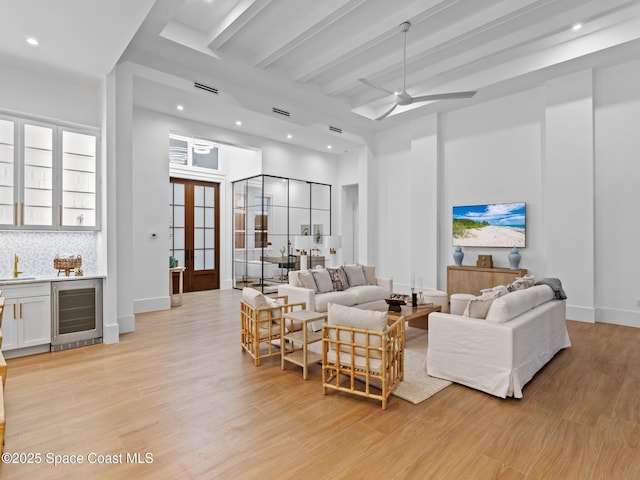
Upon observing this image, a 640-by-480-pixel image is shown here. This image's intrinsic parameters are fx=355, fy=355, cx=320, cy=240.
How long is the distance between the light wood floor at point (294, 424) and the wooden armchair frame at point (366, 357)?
131mm

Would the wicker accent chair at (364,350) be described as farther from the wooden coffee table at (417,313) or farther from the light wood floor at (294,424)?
the wooden coffee table at (417,313)

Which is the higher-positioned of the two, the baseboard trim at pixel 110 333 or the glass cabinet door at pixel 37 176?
the glass cabinet door at pixel 37 176

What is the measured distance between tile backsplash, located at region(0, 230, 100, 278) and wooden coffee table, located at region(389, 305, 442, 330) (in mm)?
4132

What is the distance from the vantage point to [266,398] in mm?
2941

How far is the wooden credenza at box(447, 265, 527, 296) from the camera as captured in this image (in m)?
6.16

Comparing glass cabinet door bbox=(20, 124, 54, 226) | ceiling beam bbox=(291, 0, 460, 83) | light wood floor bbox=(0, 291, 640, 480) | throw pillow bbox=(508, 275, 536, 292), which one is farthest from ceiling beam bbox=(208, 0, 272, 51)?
throw pillow bbox=(508, 275, 536, 292)

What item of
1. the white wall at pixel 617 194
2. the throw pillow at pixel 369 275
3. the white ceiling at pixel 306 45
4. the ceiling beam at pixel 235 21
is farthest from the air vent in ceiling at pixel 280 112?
the white wall at pixel 617 194

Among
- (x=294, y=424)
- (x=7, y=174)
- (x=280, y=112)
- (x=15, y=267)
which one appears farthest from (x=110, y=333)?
(x=280, y=112)

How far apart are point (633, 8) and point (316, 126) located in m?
4.98

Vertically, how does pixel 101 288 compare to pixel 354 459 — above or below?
above

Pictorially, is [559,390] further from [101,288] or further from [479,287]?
[101,288]

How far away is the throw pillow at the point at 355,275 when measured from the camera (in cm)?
580

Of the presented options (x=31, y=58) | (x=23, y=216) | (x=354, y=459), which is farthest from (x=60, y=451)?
(x=31, y=58)

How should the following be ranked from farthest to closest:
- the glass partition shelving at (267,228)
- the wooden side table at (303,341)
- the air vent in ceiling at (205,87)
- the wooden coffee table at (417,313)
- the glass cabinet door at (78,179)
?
the glass partition shelving at (267,228), the air vent in ceiling at (205,87), the glass cabinet door at (78,179), the wooden coffee table at (417,313), the wooden side table at (303,341)
